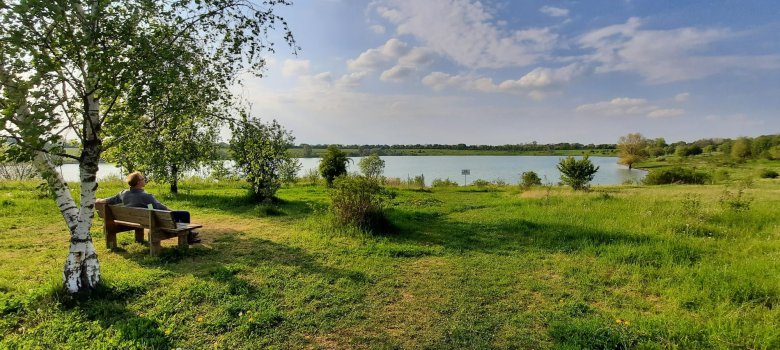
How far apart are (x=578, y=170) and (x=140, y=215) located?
26.8m

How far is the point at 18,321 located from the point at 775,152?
76637 millimetres

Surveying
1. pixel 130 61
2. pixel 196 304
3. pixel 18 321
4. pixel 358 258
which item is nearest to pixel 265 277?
pixel 196 304

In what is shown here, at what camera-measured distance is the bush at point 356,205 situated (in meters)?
8.48

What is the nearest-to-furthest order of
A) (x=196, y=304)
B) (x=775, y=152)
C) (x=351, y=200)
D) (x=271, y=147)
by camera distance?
(x=196, y=304)
(x=351, y=200)
(x=271, y=147)
(x=775, y=152)

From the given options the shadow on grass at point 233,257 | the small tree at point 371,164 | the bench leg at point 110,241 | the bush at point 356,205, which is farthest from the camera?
the small tree at point 371,164

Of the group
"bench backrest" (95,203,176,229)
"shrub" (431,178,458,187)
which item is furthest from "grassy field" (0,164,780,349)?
"shrub" (431,178,458,187)

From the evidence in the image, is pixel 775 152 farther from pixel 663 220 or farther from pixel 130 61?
pixel 130 61

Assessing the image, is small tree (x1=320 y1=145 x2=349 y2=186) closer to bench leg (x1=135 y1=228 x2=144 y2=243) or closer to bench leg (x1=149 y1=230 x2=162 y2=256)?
bench leg (x1=135 y1=228 x2=144 y2=243)

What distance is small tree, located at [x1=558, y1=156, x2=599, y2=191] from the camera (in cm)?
2649

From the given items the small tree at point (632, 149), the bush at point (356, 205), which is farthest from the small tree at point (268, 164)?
the small tree at point (632, 149)

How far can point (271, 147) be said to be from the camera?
12578 millimetres

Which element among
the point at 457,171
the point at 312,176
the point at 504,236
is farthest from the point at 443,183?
the point at 504,236

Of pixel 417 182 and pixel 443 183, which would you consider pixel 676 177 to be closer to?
pixel 443 183

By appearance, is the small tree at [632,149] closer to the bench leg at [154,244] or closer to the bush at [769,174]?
the bush at [769,174]
